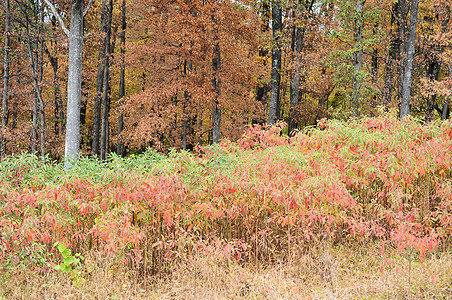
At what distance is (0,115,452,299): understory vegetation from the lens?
4.31 metres

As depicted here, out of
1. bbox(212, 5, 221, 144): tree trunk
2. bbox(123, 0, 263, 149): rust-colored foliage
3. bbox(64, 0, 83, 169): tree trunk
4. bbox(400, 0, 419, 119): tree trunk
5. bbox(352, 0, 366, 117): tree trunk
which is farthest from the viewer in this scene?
bbox(212, 5, 221, 144): tree trunk

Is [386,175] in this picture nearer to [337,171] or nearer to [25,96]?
[337,171]

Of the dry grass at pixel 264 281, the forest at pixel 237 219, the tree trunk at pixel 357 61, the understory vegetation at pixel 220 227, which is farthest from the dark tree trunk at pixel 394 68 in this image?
the dry grass at pixel 264 281

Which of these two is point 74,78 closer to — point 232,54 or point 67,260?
point 67,260

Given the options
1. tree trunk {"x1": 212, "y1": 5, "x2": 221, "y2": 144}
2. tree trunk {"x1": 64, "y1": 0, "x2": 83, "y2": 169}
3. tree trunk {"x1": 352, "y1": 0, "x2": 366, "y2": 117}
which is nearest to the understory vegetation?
tree trunk {"x1": 64, "y1": 0, "x2": 83, "y2": 169}

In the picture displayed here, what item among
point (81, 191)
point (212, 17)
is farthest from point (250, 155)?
point (212, 17)

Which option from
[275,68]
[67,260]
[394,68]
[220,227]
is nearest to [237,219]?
[220,227]

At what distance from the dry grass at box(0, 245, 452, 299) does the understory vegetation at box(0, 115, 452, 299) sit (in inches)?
0.7

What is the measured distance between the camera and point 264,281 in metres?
4.54

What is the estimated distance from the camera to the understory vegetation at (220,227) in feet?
14.1

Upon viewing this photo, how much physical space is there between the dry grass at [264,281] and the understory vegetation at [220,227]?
19 millimetres

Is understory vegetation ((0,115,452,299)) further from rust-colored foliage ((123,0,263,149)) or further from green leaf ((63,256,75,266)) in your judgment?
rust-colored foliage ((123,0,263,149))

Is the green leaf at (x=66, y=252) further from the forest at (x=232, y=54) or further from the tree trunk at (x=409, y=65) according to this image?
the tree trunk at (x=409, y=65)

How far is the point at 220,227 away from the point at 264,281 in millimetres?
1118
